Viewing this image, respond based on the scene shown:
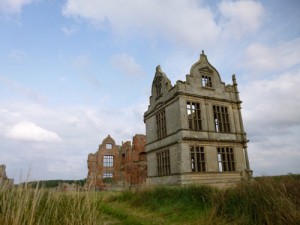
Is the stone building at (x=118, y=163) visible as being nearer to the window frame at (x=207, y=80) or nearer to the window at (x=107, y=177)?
the window at (x=107, y=177)

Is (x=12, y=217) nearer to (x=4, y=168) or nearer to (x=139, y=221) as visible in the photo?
(x=139, y=221)

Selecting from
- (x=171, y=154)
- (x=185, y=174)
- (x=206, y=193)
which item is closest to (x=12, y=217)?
(x=206, y=193)

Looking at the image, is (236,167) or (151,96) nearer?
(236,167)

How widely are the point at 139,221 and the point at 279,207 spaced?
513 centimetres

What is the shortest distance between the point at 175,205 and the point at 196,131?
8.67 m

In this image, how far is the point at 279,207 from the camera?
6.11 meters

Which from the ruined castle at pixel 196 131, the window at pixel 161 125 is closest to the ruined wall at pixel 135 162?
the ruined castle at pixel 196 131

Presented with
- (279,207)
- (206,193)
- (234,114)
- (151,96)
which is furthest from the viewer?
(151,96)

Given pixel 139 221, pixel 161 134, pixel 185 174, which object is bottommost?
pixel 139 221

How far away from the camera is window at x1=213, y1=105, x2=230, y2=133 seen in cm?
2062

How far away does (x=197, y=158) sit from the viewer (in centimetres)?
1894

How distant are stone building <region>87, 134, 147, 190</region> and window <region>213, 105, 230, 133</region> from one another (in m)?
15.8

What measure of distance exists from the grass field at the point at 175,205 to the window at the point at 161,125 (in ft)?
26.8

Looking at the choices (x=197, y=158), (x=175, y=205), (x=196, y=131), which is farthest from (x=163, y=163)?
(x=175, y=205)
